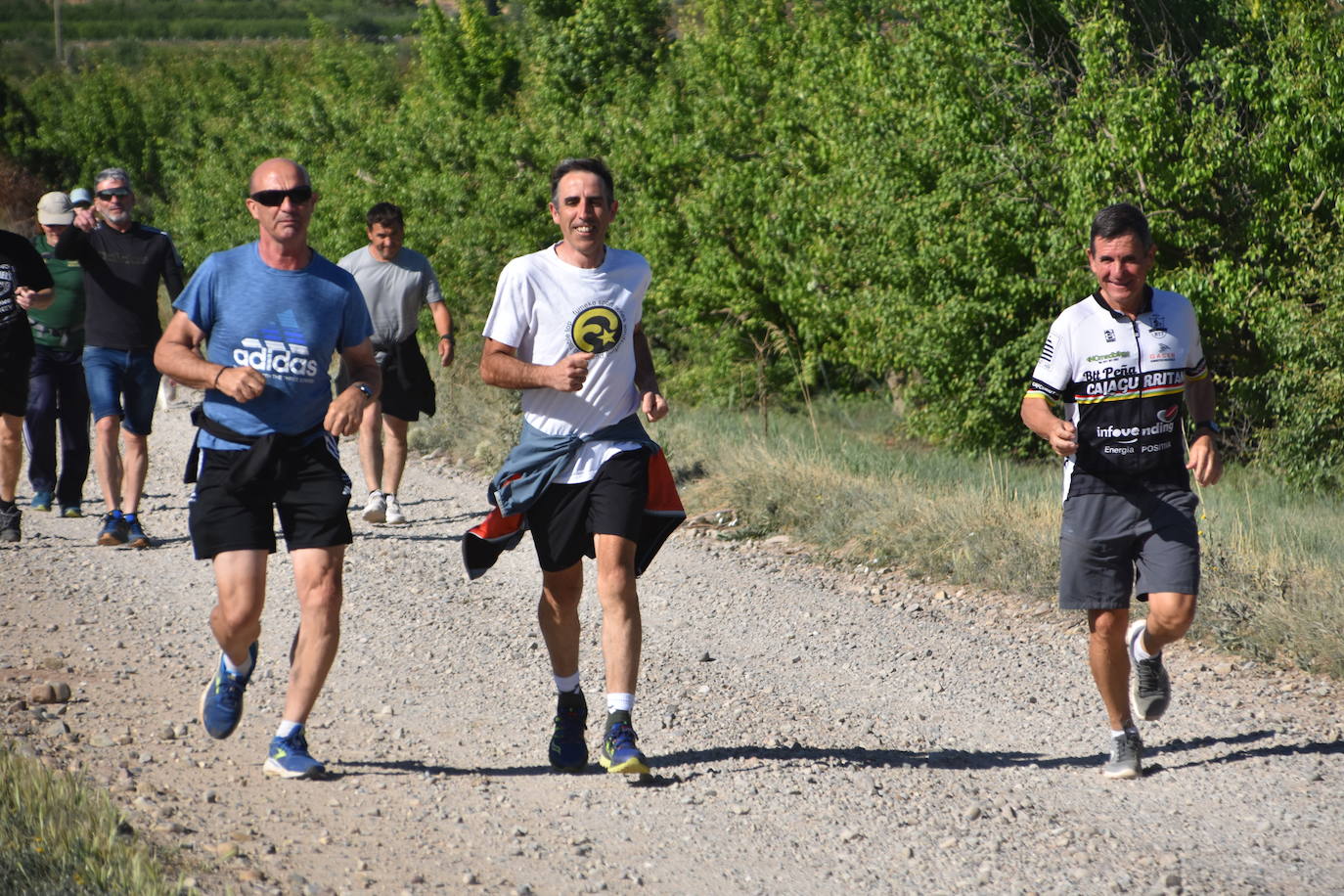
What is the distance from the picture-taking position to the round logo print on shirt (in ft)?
16.0

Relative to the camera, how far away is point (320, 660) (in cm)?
478

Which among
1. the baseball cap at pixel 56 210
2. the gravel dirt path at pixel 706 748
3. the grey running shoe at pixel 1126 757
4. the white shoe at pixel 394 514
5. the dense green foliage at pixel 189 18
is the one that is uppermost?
the dense green foliage at pixel 189 18

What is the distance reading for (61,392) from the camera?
9.91 m

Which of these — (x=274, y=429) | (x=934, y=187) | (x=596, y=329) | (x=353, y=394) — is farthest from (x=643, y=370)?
(x=934, y=187)

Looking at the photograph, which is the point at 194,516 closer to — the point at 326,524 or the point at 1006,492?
the point at 326,524

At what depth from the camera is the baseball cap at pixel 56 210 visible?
9.19m

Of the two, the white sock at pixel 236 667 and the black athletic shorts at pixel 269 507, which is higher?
the black athletic shorts at pixel 269 507

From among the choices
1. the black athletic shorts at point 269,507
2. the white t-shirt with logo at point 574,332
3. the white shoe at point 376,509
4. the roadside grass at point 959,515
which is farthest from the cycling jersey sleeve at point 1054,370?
the white shoe at point 376,509

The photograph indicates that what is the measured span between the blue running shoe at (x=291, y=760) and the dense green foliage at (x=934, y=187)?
8340 millimetres

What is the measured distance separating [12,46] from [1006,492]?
268 feet

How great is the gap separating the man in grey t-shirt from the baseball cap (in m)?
1.77

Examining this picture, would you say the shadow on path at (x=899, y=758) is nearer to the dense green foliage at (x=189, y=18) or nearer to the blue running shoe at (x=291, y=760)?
the blue running shoe at (x=291, y=760)

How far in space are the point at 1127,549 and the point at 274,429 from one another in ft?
9.30

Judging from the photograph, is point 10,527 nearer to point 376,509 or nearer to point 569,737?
point 376,509
